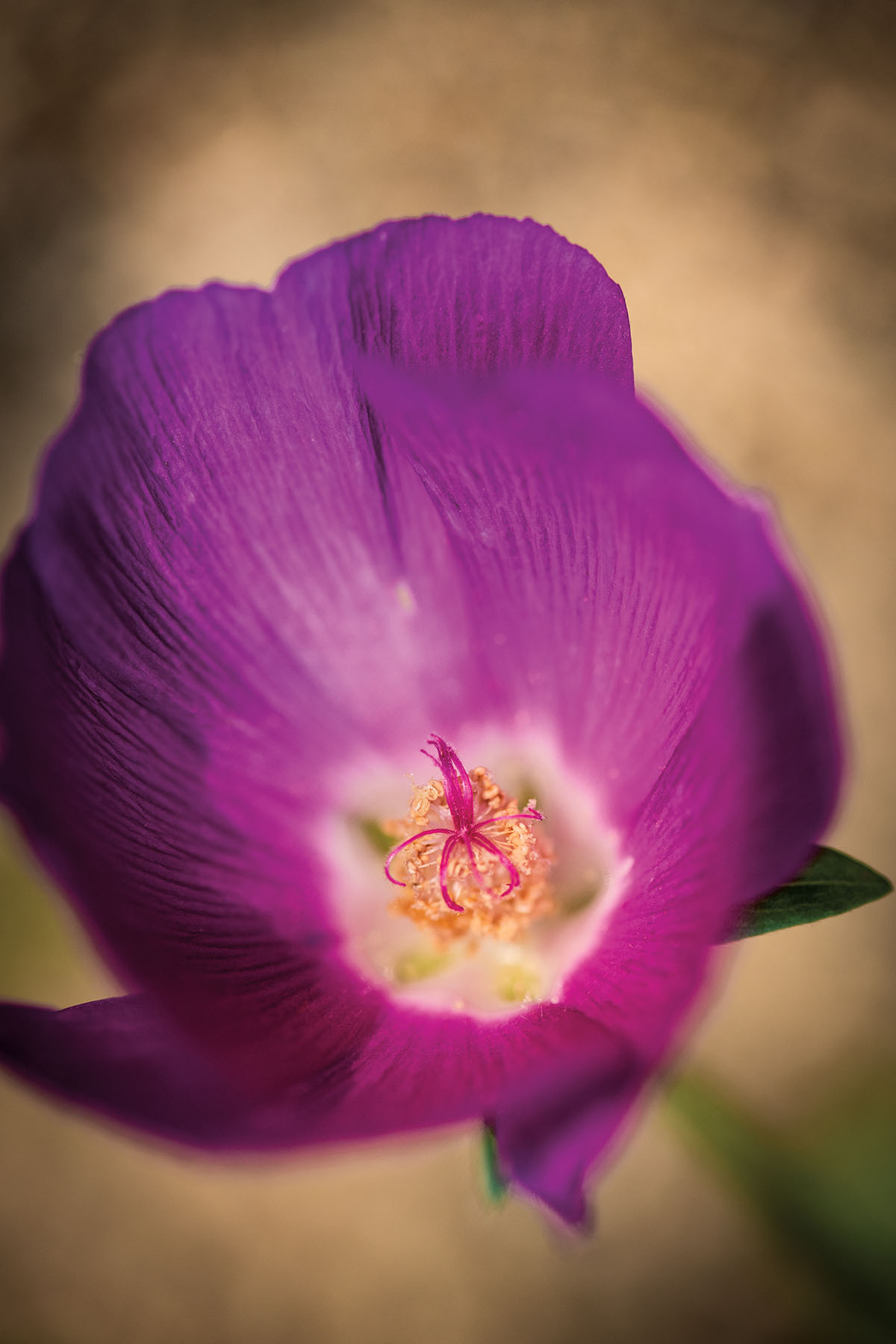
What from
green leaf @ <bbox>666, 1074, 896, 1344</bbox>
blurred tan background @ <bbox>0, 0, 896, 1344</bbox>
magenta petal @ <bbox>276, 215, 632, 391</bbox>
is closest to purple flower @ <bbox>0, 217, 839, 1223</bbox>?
magenta petal @ <bbox>276, 215, 632, 391</bbox>

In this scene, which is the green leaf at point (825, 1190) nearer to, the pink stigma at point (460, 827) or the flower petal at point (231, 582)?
the pink stigma at point (460, 827)

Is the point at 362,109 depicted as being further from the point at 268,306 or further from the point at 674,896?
the point at 674,896

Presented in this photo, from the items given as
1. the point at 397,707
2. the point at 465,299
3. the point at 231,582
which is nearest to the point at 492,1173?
the point at 397,707

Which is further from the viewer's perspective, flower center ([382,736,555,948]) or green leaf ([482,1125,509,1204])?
flower center ([382,736,555,948])

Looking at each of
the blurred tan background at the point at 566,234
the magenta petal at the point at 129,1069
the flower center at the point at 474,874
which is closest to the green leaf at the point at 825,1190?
the blurred tan background at the point at 566,234

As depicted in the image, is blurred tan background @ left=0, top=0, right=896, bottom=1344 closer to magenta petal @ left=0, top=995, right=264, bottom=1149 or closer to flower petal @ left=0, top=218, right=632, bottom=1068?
flower petal @ left=0, top=218, right=632, bottom=1068

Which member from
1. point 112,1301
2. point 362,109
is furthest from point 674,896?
point 362,109
